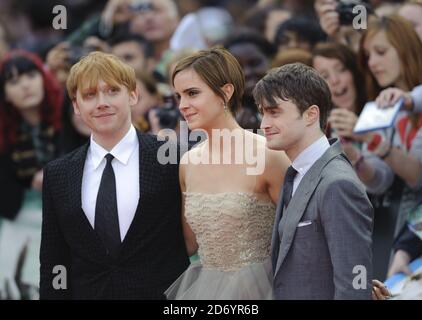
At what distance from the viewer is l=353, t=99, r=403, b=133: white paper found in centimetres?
422

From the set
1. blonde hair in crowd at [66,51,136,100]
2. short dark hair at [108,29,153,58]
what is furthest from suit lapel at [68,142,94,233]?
short dark hair at [108,29,153,58]

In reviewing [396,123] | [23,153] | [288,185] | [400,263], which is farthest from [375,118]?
[23,153]

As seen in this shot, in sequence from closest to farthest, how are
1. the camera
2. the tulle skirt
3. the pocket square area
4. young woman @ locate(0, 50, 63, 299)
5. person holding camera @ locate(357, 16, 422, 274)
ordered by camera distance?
the pocket square area → the tulle skirt → person holding camera @ locate(357, 16, 422, 274) → the camera → young woman @ locate(0, 50, 63, 299)

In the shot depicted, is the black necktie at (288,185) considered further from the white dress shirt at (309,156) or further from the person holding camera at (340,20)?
the person holding camera at (340,20)

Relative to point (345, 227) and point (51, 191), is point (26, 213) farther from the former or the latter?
point (345, 227)

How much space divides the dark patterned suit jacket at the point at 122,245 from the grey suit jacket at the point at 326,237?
1.71 ft

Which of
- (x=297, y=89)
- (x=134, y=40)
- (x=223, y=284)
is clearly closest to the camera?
(x=297, y=89)

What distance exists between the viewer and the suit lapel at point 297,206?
305 centimetres

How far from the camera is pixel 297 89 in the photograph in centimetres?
313

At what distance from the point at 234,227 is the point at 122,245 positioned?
0.44m

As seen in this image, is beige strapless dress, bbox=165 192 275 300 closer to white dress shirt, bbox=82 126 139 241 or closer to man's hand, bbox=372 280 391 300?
white dress shirt, bbox=82 126 139 241

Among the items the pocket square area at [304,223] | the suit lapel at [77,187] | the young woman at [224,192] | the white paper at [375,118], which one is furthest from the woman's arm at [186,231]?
the white paper at [375,118]

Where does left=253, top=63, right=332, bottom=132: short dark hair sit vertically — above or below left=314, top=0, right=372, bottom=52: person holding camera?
below

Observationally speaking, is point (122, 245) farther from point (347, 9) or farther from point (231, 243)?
point (347, 9)
